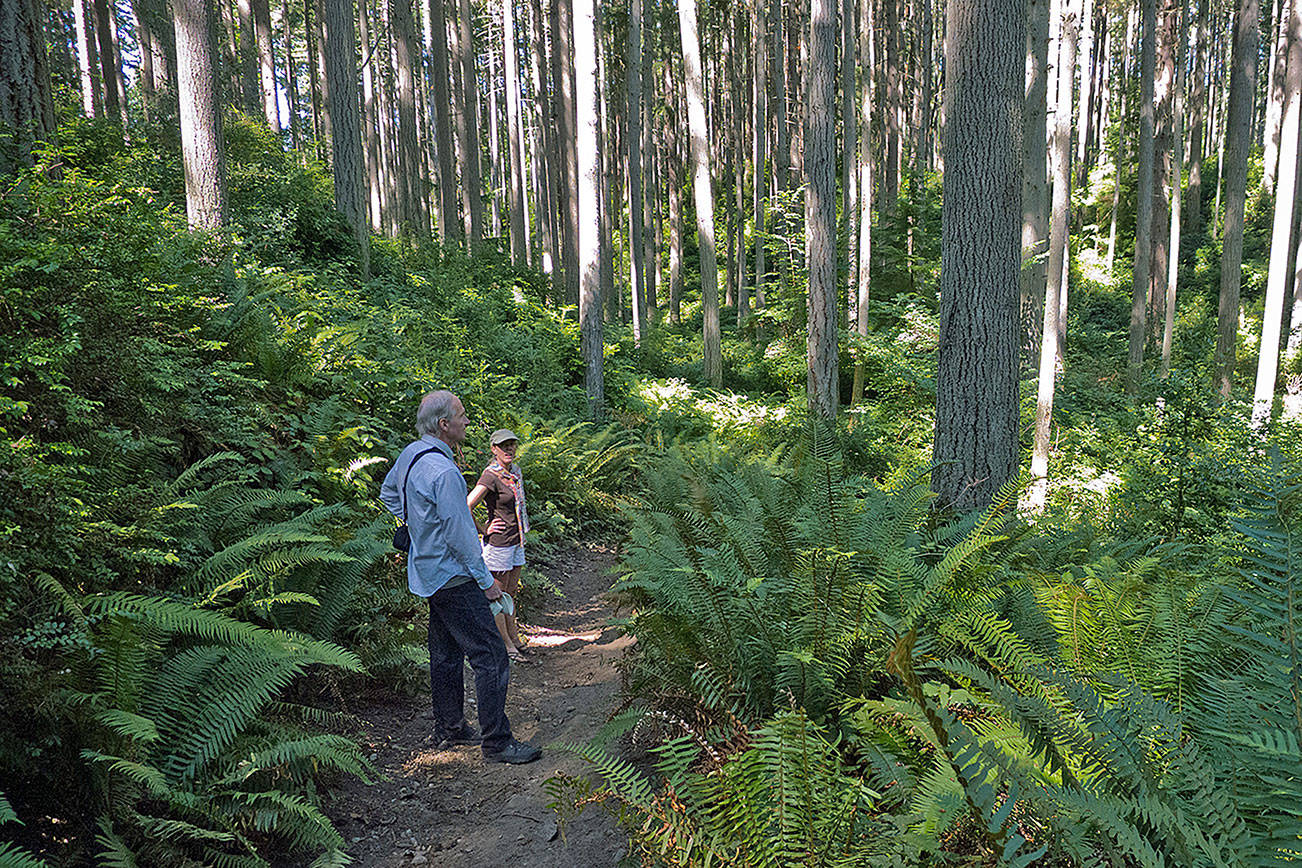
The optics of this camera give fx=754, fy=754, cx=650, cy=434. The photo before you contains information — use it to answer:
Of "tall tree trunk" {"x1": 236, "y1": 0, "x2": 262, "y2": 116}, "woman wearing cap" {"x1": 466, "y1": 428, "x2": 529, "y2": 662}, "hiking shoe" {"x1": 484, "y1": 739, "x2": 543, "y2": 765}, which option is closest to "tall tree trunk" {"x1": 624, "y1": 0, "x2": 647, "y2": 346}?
"tall tree trunk" {"x1": 236, "y1": 0, "x2": 262, "y2": 116}

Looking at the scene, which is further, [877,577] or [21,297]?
[21,297]

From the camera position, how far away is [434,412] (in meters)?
4.41

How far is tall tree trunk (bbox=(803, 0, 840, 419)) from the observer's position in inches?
455

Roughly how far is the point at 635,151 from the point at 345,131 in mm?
9267

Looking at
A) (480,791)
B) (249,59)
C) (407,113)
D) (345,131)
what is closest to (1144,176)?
(345,131)

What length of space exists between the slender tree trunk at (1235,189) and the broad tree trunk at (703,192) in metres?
10.3

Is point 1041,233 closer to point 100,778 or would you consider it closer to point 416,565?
point 416,565

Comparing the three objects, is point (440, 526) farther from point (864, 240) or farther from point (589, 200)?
point (864, 240)

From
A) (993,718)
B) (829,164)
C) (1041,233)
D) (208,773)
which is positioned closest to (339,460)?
(208,773)

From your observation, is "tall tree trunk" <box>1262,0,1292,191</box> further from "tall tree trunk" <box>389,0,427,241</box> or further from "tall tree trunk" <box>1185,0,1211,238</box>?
"tall tree trunk" <box>389,0,427,241</box>

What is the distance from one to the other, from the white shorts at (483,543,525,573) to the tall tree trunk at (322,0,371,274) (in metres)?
8.75

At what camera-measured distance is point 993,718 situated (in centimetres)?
293

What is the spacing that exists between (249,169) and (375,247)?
3100mm

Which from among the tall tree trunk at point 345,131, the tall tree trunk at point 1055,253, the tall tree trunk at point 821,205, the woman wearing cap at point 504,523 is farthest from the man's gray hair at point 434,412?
the tall tree trunk at point 345,131
